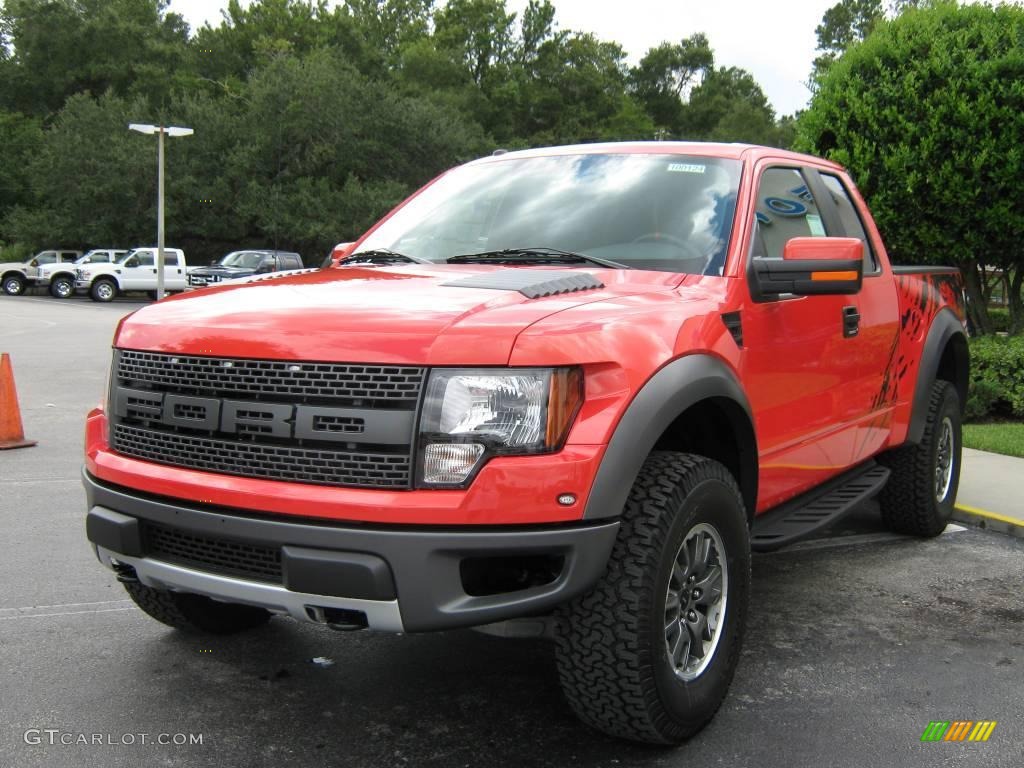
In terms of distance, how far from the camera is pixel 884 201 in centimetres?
983

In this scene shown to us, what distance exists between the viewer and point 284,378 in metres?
2.88

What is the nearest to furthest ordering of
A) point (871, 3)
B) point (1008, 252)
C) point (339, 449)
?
point (339, 449) < point (1008, 252) < point (871, 3)

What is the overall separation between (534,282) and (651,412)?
606mm

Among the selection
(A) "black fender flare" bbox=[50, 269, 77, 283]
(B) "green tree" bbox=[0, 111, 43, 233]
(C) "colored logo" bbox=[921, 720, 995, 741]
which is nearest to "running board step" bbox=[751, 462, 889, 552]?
(C) "colored logo" bbox=[921, 720, 995, 741]

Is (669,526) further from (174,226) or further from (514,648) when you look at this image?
(174,226)

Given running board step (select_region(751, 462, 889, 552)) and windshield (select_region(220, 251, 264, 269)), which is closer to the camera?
running board step (select_region(751, 462, 889, 552))

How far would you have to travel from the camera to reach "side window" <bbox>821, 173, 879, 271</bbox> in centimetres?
509

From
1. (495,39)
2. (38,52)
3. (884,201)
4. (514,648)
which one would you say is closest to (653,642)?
(514,648)

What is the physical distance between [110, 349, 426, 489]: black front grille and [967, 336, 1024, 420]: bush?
26.8 feet

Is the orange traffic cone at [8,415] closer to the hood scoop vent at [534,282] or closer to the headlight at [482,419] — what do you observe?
the hood scoop vent at [534,282]

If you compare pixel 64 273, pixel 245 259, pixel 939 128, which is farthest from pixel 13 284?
pixel 939 128

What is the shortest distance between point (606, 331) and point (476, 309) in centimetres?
37

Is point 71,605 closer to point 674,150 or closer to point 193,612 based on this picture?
point 193,612

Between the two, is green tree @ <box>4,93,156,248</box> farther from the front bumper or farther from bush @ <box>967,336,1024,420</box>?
the front bumper
